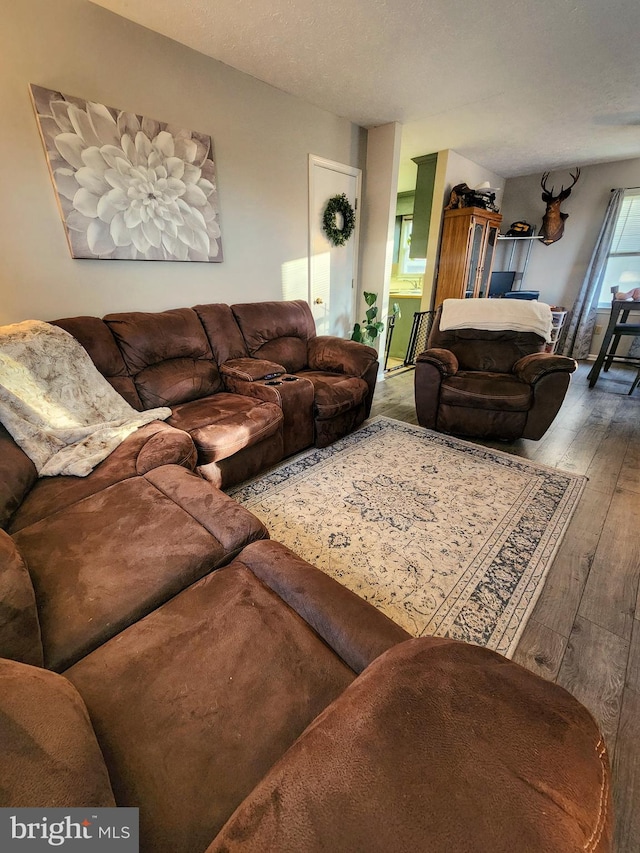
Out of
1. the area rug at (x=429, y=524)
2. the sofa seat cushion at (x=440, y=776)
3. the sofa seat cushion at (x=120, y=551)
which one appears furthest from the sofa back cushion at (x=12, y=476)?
the sofa seat cushion at (x=440, y=776)

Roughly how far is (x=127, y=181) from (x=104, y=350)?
3.48ft

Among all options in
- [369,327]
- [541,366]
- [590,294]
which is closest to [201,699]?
[541,366]

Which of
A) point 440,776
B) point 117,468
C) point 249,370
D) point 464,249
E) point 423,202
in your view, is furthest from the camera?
point 423,202

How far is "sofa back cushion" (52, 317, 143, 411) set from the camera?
78.5 inches

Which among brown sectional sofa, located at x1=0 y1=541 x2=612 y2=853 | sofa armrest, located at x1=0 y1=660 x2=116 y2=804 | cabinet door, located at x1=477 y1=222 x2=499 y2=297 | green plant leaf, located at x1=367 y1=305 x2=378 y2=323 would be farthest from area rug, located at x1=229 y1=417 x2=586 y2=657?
cabinet door, located at x1=477 y1=222 x2=499 y2=297

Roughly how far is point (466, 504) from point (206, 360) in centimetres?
193

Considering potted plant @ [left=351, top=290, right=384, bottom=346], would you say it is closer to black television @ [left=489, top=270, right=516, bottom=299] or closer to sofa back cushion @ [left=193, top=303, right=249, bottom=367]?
sofa back cushion @ [left=193, top=303, right=249, bottom=367]

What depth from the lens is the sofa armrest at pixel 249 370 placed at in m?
2.42

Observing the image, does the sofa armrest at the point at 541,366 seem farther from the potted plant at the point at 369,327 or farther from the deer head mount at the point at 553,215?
the deer head mount at the point at 553,215

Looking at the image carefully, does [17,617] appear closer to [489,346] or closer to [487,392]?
[487,392]

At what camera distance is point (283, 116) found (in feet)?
9.46

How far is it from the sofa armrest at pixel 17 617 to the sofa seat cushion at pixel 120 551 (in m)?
0.05

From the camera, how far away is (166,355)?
2.31 m

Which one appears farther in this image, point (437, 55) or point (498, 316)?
point (498, 316)
